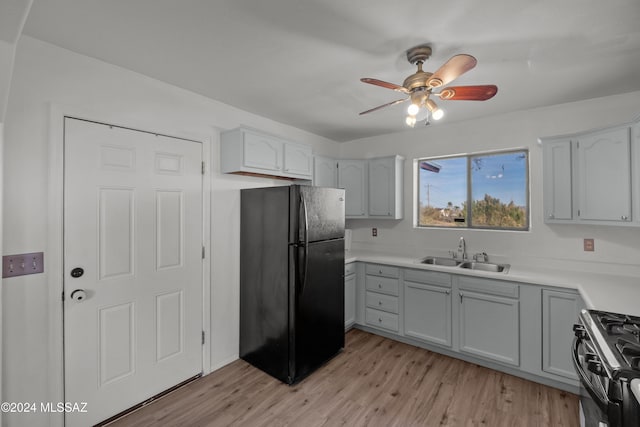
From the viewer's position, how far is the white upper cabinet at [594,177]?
2158 millimetres

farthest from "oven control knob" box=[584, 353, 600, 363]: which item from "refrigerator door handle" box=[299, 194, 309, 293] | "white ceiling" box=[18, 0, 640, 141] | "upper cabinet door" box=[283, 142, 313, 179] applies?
"upper cabinet door" box=[283, 142, 313, 179]

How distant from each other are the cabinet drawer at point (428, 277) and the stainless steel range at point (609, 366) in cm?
117

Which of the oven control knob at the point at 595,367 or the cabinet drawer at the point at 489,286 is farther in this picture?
the cabinet drawer at the point at 489,286

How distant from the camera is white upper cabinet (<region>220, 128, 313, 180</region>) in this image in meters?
2.57

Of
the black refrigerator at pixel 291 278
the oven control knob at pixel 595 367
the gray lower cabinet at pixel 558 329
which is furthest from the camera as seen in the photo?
the black refrigerator at pixel 291 278

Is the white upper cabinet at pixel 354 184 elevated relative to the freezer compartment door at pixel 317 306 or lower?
elevated

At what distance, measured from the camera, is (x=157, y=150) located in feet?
7.38

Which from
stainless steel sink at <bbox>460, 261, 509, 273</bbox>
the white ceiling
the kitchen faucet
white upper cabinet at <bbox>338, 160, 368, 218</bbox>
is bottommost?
stainless steel sink at <bbox>460, 261, 509, 273</bbox>

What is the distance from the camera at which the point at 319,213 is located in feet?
8.59

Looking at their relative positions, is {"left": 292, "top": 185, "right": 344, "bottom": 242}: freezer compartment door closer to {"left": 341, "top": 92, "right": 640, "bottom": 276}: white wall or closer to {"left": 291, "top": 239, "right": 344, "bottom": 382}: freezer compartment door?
{"left": 291, "top": 239, "right": 344, "bottom": 382}: freezer compartment door

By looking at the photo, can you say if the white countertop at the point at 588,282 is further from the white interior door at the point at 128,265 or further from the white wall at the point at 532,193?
the white interior door at the point at 128,265

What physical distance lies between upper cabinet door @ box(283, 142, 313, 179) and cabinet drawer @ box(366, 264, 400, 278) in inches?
49.6

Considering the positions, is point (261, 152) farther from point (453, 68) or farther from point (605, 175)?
point (605, 175)

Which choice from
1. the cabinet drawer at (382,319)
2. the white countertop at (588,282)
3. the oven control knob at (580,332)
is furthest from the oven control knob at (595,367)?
the cabinet drawer at (382,319)
